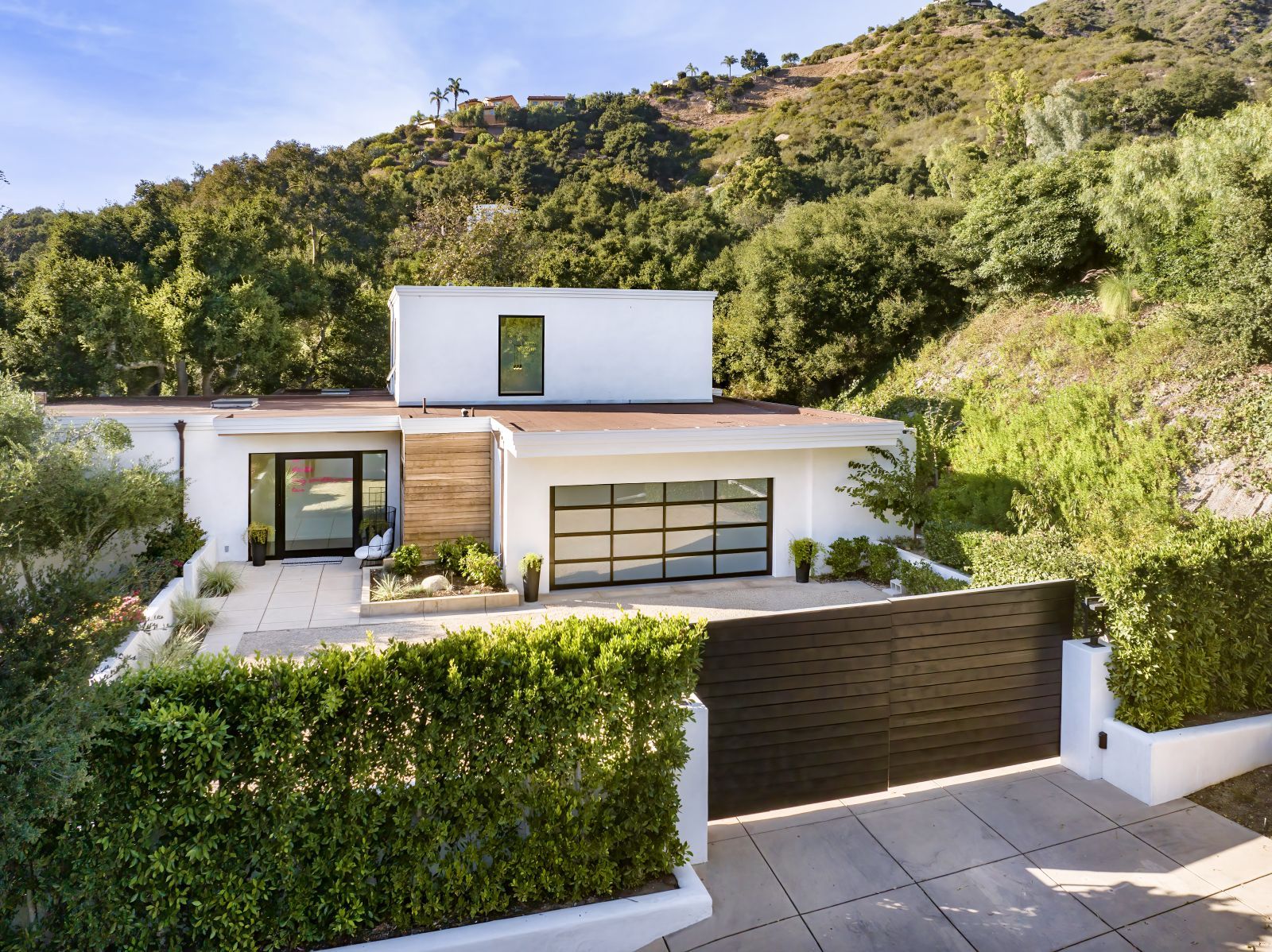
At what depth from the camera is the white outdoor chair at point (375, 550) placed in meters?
13.5

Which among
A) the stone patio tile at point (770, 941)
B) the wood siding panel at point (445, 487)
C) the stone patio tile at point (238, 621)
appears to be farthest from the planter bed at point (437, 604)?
the stone patio tile at point (770, 941)

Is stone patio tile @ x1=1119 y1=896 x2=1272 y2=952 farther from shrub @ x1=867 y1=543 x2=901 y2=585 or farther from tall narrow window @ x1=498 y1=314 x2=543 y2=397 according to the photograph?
tall narrow window @ x1=498 y1=314 x2=543 y2=397

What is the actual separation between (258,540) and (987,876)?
13071 mm

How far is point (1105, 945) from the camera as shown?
4598 mm

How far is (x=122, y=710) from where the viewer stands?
11.5ft

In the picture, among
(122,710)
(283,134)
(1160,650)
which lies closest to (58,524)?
(122,710)

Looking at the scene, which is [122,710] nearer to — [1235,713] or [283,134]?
[1235,713]

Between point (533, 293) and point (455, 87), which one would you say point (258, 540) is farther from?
point (455, 87)

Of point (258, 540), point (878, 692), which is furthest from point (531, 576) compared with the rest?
point (878, 692)

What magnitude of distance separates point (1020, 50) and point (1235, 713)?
2313 inches

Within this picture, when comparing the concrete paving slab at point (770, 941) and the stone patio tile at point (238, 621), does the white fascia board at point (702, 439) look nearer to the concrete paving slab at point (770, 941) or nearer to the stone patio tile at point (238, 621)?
the stone patio tile at point (238, 621)

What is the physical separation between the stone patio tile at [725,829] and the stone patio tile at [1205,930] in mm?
2514

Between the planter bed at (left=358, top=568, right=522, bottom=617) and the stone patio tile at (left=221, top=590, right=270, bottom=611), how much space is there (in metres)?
1.50

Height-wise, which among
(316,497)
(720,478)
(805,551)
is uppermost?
(720,478)
